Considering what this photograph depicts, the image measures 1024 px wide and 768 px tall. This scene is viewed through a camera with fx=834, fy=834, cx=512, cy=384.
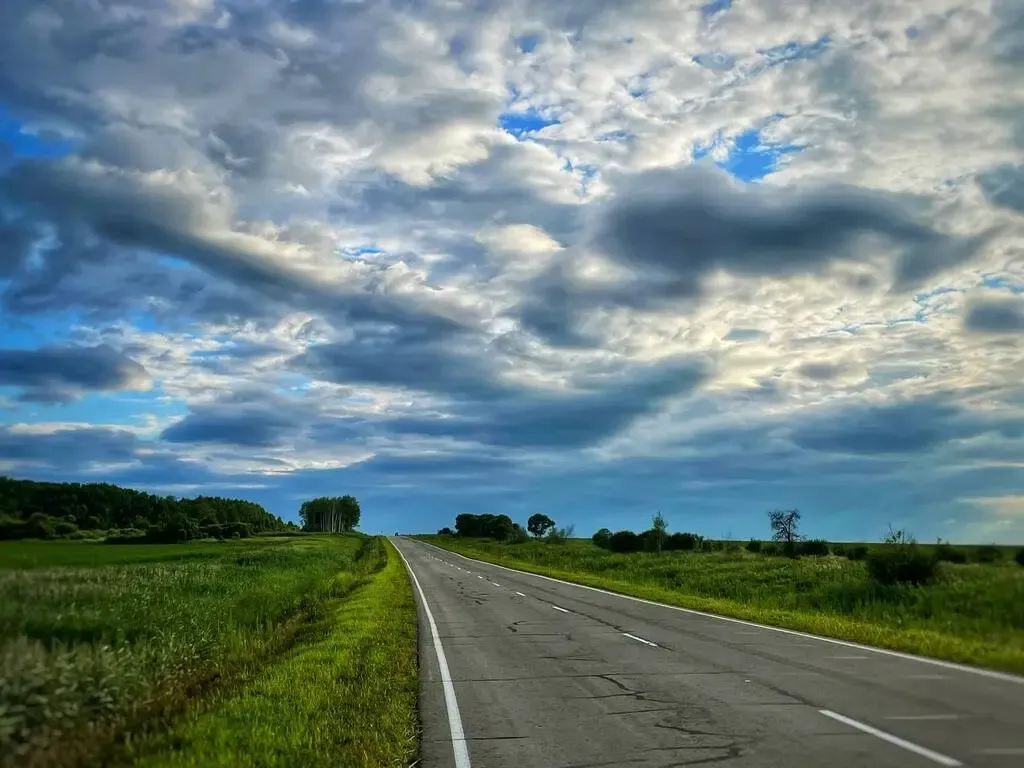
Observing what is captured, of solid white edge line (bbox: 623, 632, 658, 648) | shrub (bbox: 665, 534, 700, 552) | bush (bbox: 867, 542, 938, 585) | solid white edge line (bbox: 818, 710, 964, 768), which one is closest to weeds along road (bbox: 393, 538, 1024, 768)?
solid white edge line (bbox: 818, 710, 964, 768)

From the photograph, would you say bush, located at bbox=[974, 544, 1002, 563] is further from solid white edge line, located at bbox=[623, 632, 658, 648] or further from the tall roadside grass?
the tall roadside grass

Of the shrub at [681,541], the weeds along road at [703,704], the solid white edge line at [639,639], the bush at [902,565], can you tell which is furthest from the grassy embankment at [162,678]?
the shrub at [681,541]

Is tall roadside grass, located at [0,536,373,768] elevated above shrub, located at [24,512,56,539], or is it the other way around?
shrub, located at [24,512,56,539]

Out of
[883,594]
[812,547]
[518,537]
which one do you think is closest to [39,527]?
[883,594]

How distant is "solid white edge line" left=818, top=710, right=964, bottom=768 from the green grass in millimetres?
4716

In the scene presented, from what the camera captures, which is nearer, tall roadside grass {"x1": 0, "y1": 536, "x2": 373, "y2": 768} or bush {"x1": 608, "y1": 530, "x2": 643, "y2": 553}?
tall roadside grass {"x1": 0, "y1": 536, "x2": 373, "y2": 768}

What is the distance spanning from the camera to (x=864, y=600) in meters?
21.9

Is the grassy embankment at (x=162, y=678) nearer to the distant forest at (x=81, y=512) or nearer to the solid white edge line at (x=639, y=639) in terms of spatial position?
the distant forest at (x=81, y=512)

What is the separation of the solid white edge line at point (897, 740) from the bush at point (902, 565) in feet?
12.6

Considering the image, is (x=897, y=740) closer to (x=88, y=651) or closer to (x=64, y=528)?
(x=88, y=651)

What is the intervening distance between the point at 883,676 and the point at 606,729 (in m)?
4.98

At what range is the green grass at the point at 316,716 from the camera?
27.0ft

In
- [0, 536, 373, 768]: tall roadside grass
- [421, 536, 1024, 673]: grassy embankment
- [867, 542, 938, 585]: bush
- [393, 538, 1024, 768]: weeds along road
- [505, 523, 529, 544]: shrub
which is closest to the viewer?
[0, 536, 373, 768]: tall roadside grass

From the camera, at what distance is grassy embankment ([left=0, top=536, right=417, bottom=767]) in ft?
19.9
